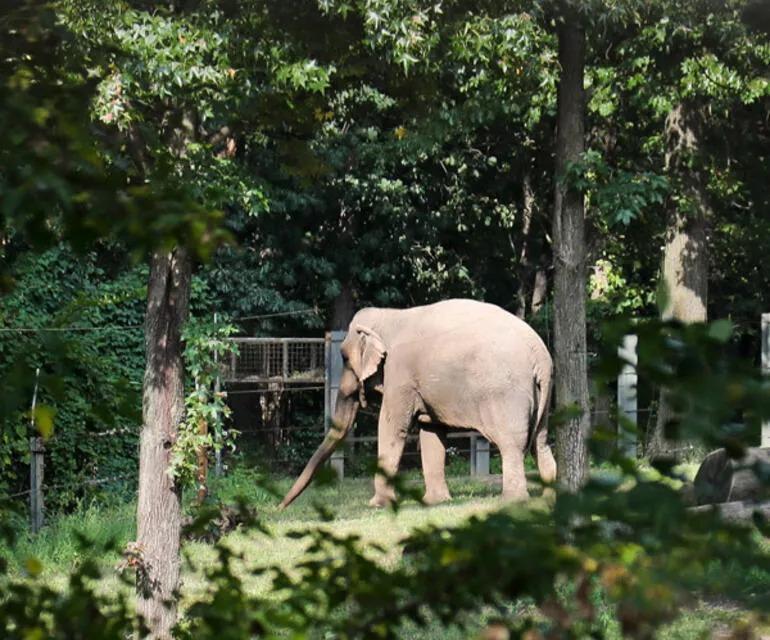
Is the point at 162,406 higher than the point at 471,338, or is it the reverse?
the point at 471,338

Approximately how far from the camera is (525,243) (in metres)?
25.9

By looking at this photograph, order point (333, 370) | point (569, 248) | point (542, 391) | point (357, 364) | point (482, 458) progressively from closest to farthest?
point (569, 248), point (542, 391), point (357, 364), point (333, 370), point (482, 458)

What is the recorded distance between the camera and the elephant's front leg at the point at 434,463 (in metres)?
16.1

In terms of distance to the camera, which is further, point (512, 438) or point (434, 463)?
point (434, 463)

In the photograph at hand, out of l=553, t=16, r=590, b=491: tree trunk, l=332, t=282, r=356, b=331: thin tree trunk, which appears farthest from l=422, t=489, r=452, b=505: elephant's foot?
l=332, t=282, r=356, b=331: thin tree trunk

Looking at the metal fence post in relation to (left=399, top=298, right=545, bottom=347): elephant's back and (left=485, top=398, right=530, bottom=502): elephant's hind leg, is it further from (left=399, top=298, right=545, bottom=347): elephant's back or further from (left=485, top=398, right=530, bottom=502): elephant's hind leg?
(left=485, top=398, right=530, bottom=502): elephant's hind leg

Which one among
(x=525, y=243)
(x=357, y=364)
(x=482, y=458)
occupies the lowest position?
(x=482, y=458)

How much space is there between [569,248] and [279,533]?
3187 millimetres

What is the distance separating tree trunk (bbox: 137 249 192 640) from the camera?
367 inches

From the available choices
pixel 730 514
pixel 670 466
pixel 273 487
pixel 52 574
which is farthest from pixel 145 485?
Result: pixel 670 466

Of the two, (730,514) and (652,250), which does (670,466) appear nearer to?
(730,514)

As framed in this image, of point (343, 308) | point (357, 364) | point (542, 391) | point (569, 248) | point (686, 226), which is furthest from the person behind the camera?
point (343, 308)

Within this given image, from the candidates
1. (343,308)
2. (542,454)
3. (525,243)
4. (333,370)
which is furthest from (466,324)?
(525,243)

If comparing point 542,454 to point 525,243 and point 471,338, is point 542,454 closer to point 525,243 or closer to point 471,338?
point 471,338
